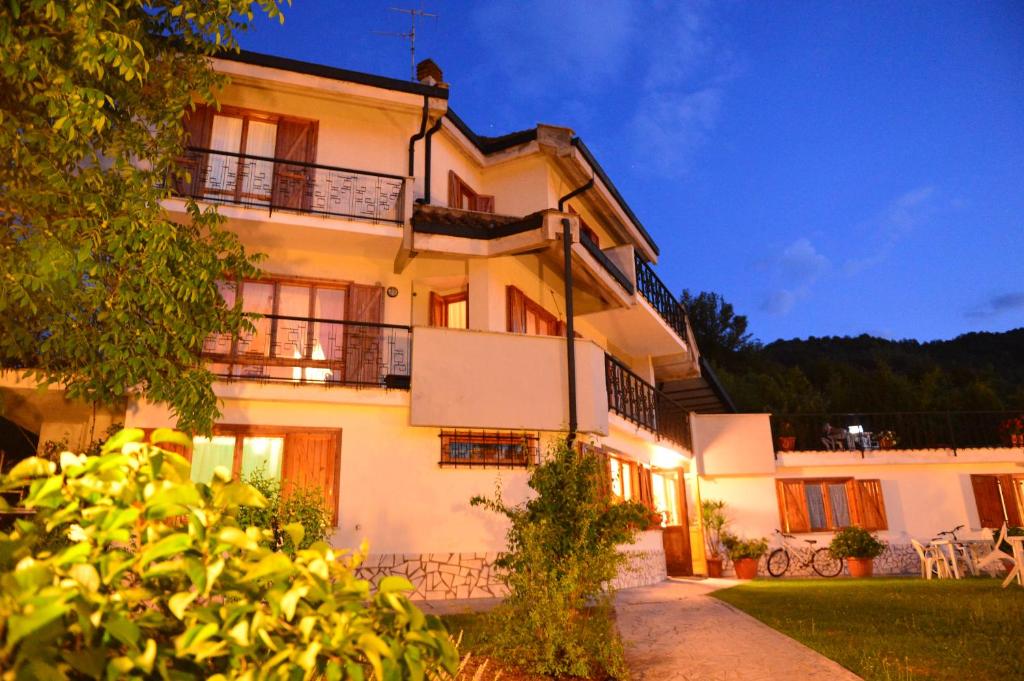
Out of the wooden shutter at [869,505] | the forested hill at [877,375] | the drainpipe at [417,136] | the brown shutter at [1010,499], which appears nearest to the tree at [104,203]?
the drainpipe at [417,136]

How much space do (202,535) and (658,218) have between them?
609 feet

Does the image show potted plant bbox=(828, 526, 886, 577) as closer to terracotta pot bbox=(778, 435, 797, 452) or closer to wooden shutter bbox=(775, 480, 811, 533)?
wooden shutter bbox=(775, 480, 811, 533)

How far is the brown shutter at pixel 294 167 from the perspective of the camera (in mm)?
13305

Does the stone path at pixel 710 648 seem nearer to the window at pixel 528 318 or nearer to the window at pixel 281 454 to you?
the window at pixel 281 454

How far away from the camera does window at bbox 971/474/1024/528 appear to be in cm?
2041

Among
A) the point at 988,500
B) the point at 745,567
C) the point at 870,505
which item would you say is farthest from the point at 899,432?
the point at 745,567

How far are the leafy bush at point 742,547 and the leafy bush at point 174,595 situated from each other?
1847 cm

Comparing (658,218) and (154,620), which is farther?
(658,218)

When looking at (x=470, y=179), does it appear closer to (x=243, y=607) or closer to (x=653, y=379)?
(x=653, y=379)

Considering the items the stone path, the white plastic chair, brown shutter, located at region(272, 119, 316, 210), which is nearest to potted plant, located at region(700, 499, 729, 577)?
the white plastic chair

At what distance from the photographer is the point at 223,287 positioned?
1293 cm

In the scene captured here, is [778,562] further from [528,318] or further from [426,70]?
[426,70]

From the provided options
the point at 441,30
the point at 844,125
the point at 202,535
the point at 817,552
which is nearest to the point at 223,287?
the point at 202,535

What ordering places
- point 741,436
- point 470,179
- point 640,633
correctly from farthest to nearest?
1. point 741,436
2. point 470,179
3. point 640,633
